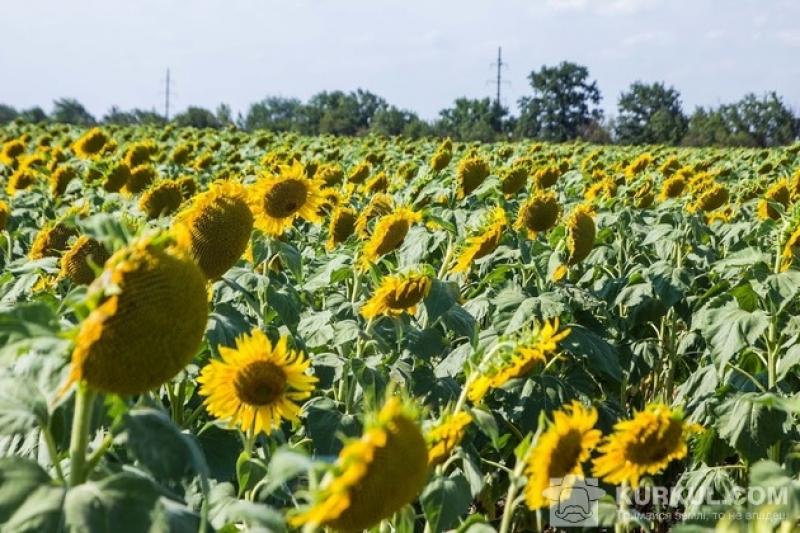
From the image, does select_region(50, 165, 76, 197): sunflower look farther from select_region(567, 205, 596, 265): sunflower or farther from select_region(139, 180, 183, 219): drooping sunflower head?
select_region(567, 205, 596, 265): sunflower

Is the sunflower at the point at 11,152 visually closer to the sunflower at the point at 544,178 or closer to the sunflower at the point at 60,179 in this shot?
the sunflower at the point at 60,179

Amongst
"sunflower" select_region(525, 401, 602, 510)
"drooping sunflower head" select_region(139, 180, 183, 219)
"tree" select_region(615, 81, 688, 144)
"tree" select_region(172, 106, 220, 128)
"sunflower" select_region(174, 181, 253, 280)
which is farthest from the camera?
"tree" select_region(615, 81, 688, 144)

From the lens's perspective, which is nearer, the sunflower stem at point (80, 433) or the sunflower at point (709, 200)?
the sunflower stem at point (80, 433)

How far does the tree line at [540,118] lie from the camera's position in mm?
35188

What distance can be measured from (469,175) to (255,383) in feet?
9.80

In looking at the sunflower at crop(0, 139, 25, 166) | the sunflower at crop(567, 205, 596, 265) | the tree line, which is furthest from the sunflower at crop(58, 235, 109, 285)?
the tree line

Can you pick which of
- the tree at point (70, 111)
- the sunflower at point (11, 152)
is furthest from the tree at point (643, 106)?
the sunflower at point (11, 152)

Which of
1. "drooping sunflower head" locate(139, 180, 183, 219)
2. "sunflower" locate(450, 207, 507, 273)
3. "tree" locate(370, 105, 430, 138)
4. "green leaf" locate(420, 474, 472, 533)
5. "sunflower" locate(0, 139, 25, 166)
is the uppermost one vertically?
"tree" locate(370, 105, 430, 138)

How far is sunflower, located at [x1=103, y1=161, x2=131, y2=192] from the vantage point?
4824 mm

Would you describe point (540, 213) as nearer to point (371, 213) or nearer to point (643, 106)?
point (371, 213)

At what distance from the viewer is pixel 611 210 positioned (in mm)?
5695

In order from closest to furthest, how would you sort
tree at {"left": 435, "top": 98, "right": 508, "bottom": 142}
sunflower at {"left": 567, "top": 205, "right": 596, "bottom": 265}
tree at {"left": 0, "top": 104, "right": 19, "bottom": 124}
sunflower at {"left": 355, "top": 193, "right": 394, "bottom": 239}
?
1. sunflower at {"left": 567, "top": 205, "right": 596, "bottom": 265}
2. sunflower at {"left": 355, "top": 193, "right": 394, "bottom": 239}
3. tree at {"left": 0, "top": 104, "right": 19, "bottom": 124}
4. tree at {"left": 435, "top": 98, "right": 508, "bottom": 142}

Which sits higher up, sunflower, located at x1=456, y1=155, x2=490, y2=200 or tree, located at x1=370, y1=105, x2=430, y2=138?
tree, located at x1=370, y1=105, x2=430, y2=138

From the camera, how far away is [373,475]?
3.58 ft
